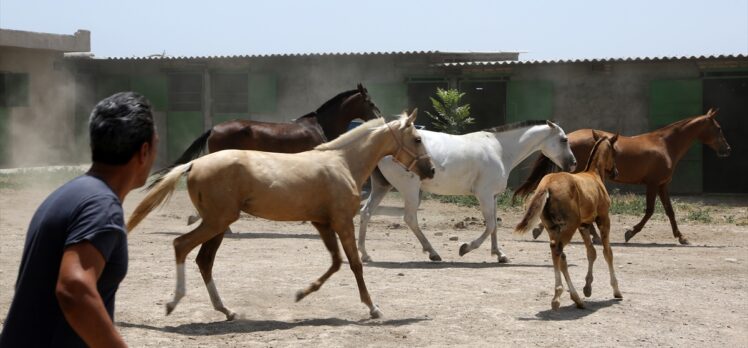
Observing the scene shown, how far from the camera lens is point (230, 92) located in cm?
2505

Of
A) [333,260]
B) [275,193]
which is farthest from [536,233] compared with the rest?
[275,193]

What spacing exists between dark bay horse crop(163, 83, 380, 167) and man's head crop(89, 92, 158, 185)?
10.2m

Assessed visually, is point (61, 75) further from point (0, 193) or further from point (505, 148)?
point (505, 148)

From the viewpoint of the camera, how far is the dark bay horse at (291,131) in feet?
44.3

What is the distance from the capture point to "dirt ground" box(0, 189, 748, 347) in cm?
721

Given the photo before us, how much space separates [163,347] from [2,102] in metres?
18.7

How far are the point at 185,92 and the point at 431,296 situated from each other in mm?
17999

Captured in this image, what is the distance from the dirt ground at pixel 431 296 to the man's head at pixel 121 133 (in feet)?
12.7

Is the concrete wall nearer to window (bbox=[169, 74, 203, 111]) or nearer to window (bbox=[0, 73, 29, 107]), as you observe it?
window (bbox=[0, 73, 29, 107])

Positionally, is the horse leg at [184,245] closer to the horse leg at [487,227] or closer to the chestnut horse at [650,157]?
the horse leg at [487,227]

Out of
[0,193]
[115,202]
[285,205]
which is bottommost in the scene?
[0,193]

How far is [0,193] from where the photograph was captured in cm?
1825

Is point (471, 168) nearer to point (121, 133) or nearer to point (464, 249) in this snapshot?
point (464, 249)

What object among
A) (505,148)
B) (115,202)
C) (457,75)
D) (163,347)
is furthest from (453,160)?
(457,75)
